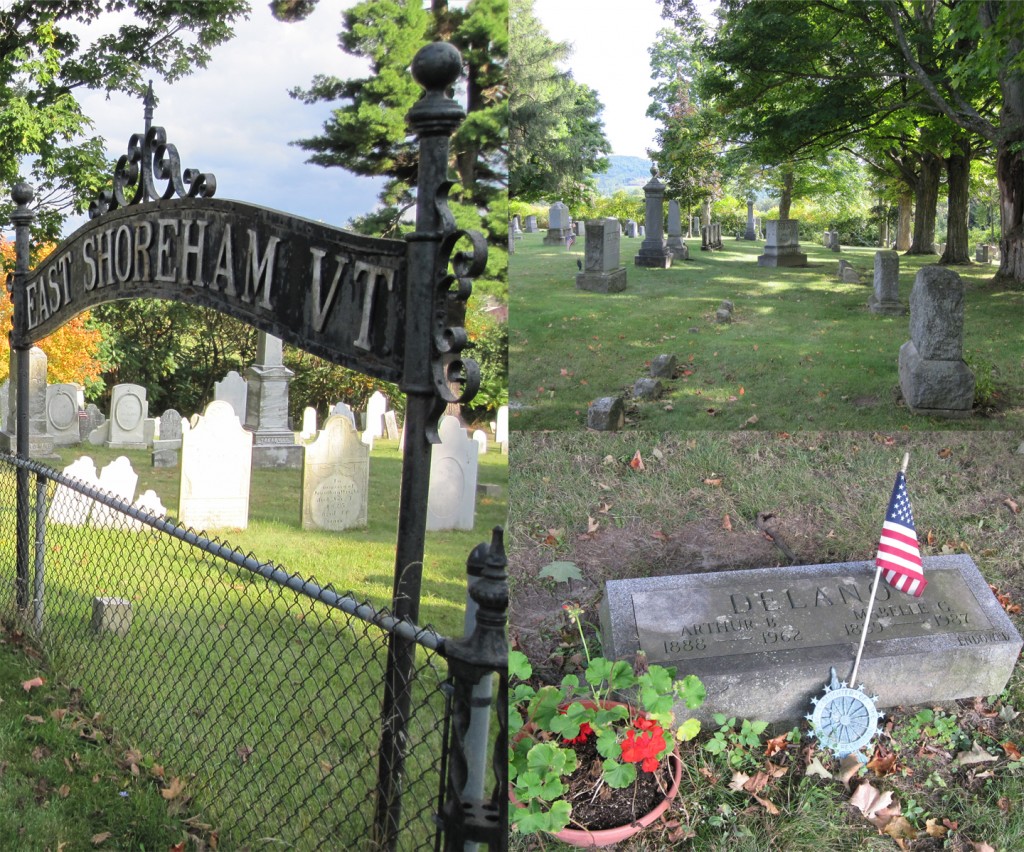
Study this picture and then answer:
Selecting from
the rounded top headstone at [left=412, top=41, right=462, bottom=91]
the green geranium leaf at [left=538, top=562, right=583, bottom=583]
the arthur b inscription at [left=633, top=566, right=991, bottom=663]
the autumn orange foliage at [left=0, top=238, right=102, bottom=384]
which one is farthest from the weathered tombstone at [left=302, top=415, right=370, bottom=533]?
the autumn orange foliage at [left=0, top=238, right=102, bottom=384]

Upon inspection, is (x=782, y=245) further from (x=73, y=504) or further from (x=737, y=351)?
(x=73, y=504)

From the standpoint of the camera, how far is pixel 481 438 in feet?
22.0

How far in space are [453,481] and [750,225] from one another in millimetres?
2647

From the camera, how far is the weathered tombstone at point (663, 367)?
13.6 feet

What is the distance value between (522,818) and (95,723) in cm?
194

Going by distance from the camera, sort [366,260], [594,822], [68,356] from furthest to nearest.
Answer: [68,356]
[594,822]
[366,260]

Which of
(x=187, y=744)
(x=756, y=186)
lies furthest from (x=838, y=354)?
(x=187, y=744)

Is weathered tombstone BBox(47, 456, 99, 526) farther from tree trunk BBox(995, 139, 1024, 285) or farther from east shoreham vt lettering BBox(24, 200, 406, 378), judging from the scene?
tree trunk BBox(995, 139, 1024, 285)

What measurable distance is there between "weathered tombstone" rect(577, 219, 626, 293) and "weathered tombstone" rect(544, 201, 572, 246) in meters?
0.16

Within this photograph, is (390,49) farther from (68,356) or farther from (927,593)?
(68,356)

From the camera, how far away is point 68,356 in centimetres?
987

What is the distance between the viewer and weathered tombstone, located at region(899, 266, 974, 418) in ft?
12.0

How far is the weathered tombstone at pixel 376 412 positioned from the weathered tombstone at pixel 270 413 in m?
1.13

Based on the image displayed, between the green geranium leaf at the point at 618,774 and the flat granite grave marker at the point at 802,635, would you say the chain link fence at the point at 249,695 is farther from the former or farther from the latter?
the flat granite grave marker at the point at 802,635
